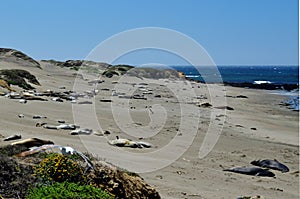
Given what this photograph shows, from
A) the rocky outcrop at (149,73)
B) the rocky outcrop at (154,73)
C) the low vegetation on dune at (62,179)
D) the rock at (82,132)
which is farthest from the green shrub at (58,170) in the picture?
the rocky outcrop at (154,73)

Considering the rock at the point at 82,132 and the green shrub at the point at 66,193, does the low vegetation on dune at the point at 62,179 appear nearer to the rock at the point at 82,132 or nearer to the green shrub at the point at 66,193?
the green shrub at the point at 66,193

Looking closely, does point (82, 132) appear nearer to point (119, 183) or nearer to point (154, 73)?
point (119, 183)

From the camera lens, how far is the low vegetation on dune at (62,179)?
16.6 ft

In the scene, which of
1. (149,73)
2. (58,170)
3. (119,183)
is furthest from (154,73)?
(58,170)

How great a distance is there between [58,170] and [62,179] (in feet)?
0.45

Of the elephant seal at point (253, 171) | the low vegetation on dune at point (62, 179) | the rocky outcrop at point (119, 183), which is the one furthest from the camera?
the elephant seal at point (253, 171)

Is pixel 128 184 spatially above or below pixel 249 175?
above

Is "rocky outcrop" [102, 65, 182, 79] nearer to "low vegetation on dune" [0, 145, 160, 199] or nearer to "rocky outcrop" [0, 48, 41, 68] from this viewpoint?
"rocky outcrop" [0, 48, 41, 68]

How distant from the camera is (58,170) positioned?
19.3 feet

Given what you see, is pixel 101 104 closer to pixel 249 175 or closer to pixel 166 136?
pixel 166 136

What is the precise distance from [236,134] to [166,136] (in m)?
3.78

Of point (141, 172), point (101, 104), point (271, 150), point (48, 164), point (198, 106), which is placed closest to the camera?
point (48, 164)

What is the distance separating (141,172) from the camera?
9438 millimetres

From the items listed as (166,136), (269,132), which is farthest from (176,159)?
(269,132)
